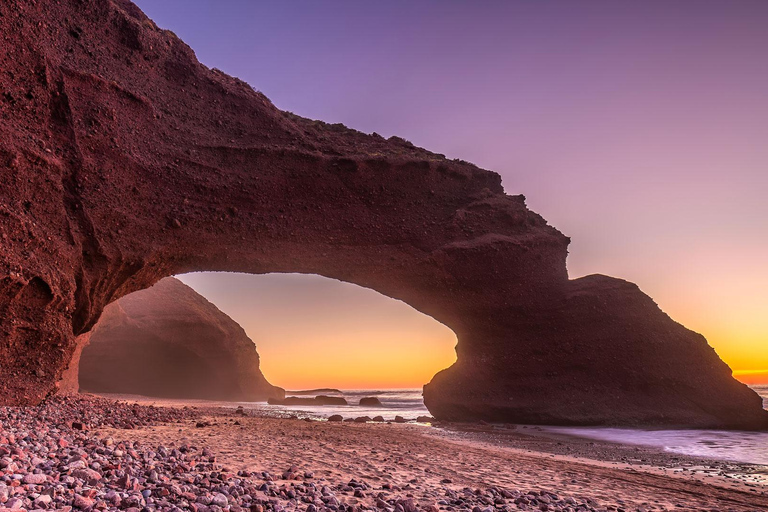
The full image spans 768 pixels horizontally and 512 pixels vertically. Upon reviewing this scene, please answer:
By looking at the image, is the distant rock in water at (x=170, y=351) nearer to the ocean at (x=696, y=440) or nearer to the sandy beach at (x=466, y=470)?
the sandy beach at (x=466, y=470)

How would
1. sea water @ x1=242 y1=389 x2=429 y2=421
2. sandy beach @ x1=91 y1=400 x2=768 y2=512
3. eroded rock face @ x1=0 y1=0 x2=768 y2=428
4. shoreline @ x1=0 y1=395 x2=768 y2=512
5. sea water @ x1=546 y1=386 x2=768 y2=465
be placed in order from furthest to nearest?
sea water @ x1=242 y1=389 x2=429 y2=421
eroded rock face @ x1=0 y1=0 x2=768 y2=428
sea water @ x1=546 y1=386 x2=768 y2=465
sandy beach @ x1=91 y1=400 x2=768 y2=512
shoreline @ x1=0 y1=395 x2=768 y2=512

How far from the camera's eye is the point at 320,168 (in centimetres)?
1550

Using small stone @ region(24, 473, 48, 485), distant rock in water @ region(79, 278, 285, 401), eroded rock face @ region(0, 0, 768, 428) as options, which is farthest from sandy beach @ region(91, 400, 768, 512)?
distant rock in water @ region(79, 278, 285, 401)

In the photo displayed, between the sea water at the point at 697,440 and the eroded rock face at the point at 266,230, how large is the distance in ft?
3.79

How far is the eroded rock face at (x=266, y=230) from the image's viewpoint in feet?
34.1

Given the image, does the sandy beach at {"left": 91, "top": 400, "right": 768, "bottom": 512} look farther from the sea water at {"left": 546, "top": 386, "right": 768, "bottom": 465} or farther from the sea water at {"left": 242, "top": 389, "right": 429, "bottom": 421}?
the sea water at {"left": 242, "top": 389, "right": 429, "bottom": 421}

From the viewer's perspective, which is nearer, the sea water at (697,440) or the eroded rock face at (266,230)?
the sea water at (697,440)

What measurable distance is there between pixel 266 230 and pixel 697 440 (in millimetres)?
14284

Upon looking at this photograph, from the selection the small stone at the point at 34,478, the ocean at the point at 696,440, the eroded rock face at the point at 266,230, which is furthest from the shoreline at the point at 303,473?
the eroded rock face at the point at 266,230

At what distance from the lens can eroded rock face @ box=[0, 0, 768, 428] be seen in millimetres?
10383

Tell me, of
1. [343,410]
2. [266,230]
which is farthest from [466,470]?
[343,410]

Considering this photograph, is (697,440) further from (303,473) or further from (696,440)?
(303,473)

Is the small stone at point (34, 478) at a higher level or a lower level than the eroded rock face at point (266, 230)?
lower

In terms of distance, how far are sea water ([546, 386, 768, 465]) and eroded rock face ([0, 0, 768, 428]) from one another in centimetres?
115
